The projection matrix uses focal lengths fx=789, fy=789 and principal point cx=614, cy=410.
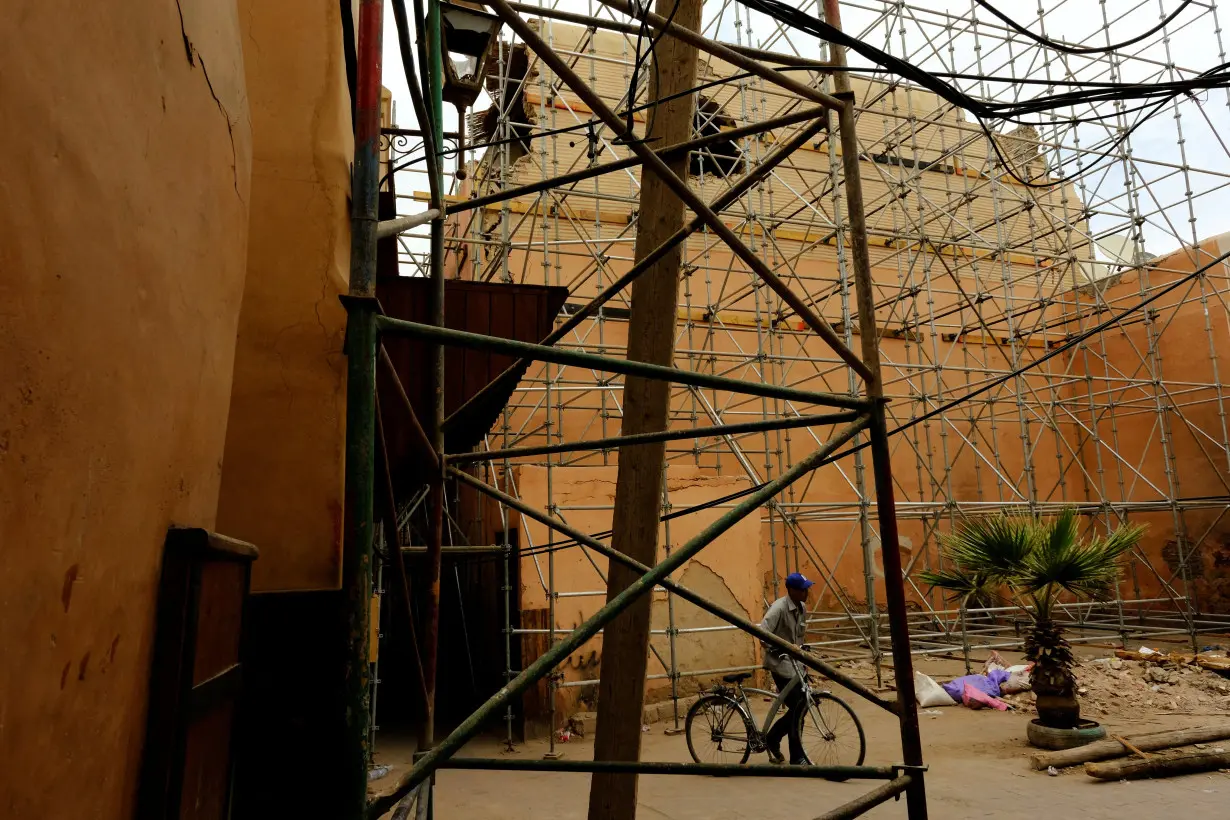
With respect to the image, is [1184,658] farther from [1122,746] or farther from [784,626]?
[784,626]

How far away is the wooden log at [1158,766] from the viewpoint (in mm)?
6484

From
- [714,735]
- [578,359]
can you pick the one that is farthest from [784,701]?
[578,359]

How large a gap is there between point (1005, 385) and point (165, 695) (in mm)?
15800

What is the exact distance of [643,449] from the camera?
12.0 feet

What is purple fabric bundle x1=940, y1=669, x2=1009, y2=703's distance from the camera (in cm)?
950

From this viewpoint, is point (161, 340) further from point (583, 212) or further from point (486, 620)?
point (583, 212)

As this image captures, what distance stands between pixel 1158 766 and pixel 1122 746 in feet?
1.26

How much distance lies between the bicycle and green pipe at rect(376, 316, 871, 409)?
4.57 meters

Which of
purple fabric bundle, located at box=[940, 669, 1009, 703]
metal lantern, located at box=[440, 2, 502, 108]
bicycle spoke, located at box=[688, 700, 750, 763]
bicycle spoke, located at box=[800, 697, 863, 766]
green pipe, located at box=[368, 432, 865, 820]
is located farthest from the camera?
purple fabric bundle, located at box=[940, 669, 1009, 703]

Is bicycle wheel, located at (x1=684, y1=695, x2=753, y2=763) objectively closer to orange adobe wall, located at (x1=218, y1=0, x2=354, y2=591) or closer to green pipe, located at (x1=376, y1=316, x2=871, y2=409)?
green pipe, located at (x1=376, y1=316, x2=871, y2=409)

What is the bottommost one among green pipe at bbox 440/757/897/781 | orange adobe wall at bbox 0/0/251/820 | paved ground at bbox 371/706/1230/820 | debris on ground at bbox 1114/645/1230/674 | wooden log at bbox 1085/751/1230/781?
paved ground at bbox 371/706/1230/820

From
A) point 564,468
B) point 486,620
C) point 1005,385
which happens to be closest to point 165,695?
point 564,468

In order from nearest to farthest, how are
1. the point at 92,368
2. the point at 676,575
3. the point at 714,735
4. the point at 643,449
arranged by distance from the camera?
1. the point at 92,368
2. the point at 643,449
3. the point at 714,735
4. the point at 676,575

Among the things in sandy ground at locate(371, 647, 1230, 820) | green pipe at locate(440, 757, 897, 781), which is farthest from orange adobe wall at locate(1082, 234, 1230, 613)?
green pipe at locate(440, 757, 897, 781)
